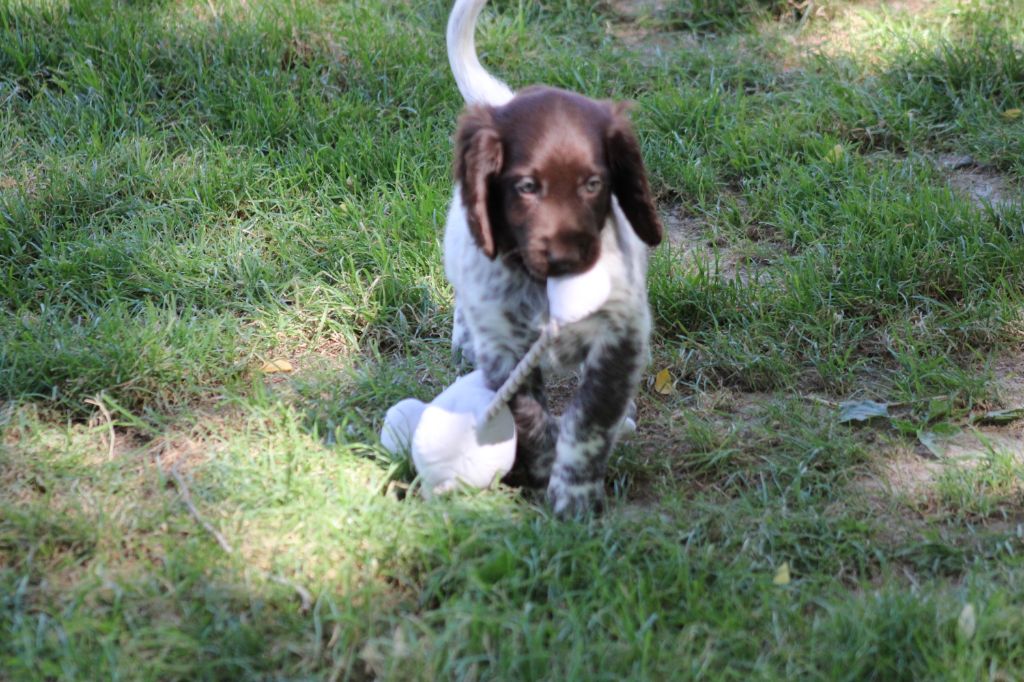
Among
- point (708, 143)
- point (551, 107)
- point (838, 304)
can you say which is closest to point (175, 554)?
point (551, 107)

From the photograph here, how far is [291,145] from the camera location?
5.64m

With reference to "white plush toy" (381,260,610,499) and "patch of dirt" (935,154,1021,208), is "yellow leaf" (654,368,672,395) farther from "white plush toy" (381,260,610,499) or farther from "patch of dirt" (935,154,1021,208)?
"patch of dirt" (935,154,1021,208)

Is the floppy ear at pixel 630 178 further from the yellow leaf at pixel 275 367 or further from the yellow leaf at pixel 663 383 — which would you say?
the yellow leaf at pixel 275 367

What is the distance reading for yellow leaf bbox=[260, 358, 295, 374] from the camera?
14.8 feet

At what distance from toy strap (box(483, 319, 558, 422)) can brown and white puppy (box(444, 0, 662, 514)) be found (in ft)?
0.29

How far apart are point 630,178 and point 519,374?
66 cm

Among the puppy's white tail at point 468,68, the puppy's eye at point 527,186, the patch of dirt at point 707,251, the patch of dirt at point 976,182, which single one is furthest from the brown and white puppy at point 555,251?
the patch of dirt at point 976,182

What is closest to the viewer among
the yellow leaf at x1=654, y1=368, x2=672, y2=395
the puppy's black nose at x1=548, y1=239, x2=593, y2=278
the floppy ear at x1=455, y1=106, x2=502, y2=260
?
the puppy's black nose at x1=548, y1=239, x2=593, y2=278

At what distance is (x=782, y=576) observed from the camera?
3305 millimetres

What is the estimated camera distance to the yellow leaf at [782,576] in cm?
329

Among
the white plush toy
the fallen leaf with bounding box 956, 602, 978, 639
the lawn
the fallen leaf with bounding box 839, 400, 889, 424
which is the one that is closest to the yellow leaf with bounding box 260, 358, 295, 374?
the lawn

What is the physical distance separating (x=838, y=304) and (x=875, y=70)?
2.01 m

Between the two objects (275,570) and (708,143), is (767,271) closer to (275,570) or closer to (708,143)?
(708,143)

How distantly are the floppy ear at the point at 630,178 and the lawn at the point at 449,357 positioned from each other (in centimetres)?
84
